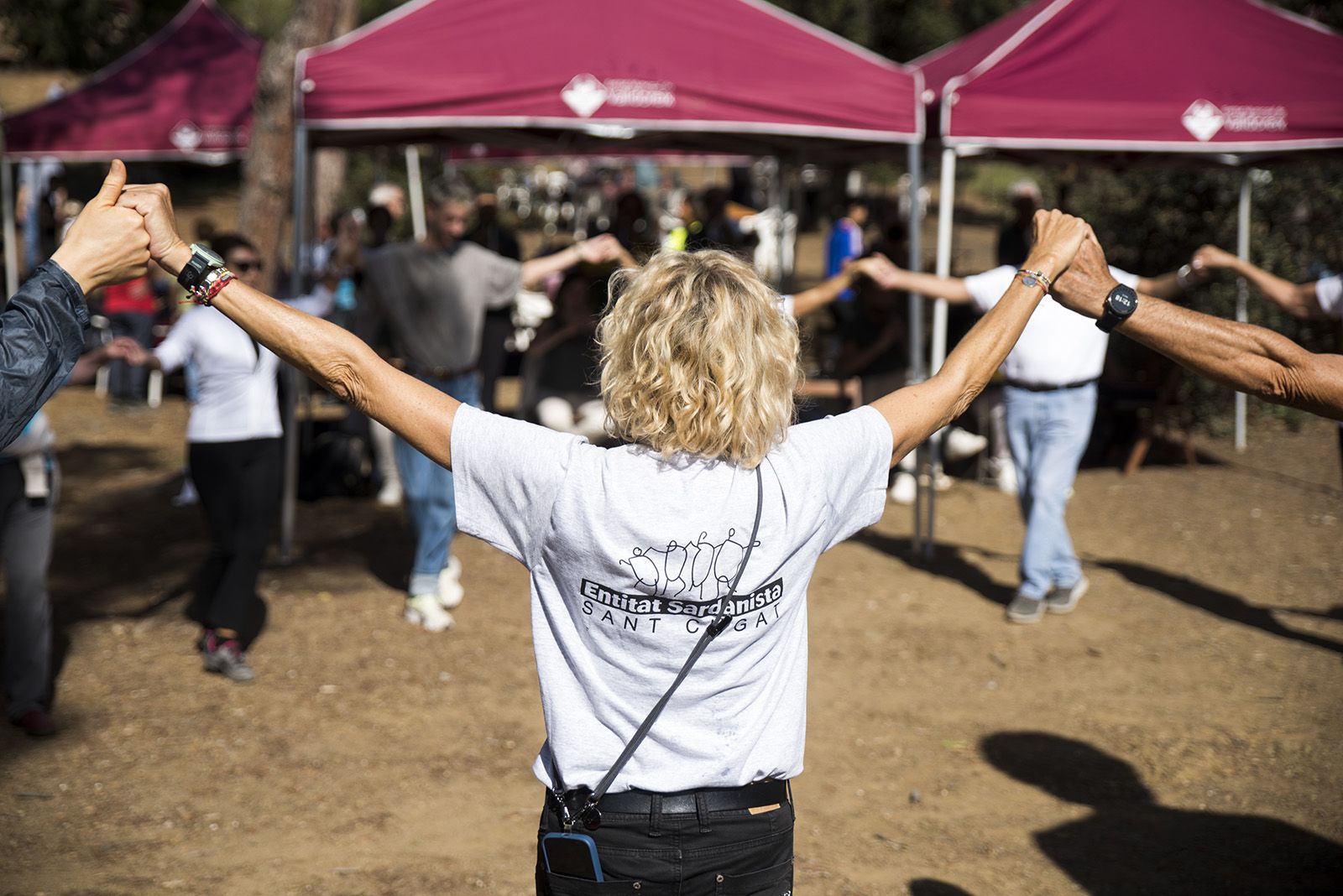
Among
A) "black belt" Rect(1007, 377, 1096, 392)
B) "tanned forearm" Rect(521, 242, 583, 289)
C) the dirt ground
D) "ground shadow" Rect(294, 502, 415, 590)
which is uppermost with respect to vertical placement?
"tanned forearm" Rect(521, 242, 583, 289)

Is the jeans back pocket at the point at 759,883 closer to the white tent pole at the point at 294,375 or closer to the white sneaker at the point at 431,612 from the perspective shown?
the white sneaker at the point at 431,612

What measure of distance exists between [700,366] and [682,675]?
21.2 inches

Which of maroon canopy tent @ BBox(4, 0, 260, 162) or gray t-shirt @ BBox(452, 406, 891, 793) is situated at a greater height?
maroon canopy tent @ BBox(4, 0, 260, 162)

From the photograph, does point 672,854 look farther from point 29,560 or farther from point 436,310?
point 436,310

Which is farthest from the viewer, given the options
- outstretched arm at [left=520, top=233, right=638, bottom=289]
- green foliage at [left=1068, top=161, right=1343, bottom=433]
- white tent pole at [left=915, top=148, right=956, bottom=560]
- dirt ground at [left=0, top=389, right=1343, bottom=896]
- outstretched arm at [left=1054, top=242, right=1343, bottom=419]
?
green foliage at [left=1068, top=161, right=1343, bottom=433]

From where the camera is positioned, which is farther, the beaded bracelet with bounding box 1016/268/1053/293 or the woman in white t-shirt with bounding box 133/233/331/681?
the woman in white t-shirt with bounding box 133/233/331/681

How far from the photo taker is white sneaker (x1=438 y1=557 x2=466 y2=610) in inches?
266

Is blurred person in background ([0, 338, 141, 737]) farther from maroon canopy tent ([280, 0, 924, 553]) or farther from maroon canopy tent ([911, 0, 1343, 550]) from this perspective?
maroon canopy tent ([911, 0, 1343, 550])

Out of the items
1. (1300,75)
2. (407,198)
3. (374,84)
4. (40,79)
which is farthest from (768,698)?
(40,79)

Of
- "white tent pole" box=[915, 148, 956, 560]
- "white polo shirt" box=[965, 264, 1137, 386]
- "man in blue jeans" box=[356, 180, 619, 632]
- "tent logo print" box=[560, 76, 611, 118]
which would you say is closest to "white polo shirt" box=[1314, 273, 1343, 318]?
"white polo shirt" box=[965, 264, 1137, 386]

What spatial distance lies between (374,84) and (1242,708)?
17.7 ft

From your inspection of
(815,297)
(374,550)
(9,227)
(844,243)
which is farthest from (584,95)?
(844,243)

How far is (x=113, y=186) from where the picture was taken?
7.43 feet

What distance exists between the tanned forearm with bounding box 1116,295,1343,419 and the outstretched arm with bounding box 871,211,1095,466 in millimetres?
214
